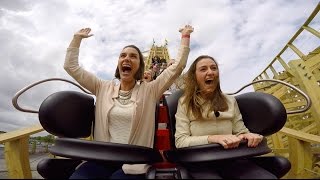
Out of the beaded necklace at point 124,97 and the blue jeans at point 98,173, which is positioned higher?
the beaded necklace at point 124,97

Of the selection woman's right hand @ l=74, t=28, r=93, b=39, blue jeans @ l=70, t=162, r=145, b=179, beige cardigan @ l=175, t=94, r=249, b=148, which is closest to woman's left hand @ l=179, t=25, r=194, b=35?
beige cardigan @ l=175, t=94, r=249, b=148

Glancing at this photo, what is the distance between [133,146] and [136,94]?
0.55m

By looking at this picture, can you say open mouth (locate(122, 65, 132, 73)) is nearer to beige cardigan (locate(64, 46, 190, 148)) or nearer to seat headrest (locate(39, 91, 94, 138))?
beige cardigan (locate(64, 46, 190, 148))

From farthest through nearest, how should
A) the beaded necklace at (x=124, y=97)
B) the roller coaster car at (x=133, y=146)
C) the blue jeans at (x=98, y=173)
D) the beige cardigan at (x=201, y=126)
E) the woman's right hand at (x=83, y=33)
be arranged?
1. the woman's right hand at (x=83, y=33)
2. the beaded necklace at (x=124, y=97)
3. the beige cardigan at (x=201, y=126)
4. the blue jeans at (x=98, y=173)
5. the roller coaster car at (x=133, y=146)

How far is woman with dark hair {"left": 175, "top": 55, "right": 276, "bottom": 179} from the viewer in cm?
115

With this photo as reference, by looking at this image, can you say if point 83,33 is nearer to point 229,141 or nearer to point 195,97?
point 195,97

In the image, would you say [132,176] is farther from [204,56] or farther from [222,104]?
[204,56]

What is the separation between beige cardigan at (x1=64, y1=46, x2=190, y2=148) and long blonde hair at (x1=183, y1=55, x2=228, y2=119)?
0.25ft

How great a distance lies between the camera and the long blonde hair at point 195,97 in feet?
4.58

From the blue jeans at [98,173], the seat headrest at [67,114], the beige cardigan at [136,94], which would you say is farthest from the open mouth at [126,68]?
the blue jeans at [98,173]

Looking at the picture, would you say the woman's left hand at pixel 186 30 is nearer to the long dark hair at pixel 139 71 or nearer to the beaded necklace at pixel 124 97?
the long dark hair at pixel 139 71

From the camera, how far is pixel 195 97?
4.76 ft

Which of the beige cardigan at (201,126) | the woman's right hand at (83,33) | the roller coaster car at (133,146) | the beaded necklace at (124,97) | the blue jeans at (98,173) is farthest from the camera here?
the woman's right hand at (83,33)

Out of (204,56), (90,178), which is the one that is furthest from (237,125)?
(90,178)
